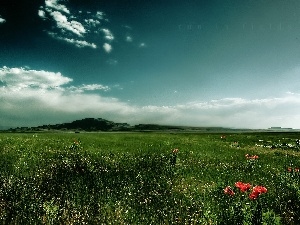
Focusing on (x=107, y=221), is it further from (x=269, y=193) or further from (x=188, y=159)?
(x=188, y=159)

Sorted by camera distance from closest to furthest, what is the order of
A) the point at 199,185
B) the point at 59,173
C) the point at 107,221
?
the point at 107,221, the point at 199,185, the point at 59,173

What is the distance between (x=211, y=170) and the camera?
14203 millimetres

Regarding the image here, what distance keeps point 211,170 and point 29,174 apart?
8123mm

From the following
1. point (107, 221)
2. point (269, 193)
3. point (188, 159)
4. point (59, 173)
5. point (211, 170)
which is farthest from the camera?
point (188, 159)

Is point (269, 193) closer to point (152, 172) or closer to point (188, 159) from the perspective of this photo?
point (152, 172)

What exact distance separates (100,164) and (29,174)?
3.64 meters

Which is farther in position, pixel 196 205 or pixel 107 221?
pixel 196 205

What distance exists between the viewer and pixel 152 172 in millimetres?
12422

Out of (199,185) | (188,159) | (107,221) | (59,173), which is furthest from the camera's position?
(188,159)

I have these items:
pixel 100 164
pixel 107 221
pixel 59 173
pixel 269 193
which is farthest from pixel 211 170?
pixel 107 221

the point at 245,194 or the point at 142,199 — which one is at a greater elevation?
the point at 245,194

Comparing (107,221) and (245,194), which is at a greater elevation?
(245,194)

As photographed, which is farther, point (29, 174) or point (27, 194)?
point (29, 174)

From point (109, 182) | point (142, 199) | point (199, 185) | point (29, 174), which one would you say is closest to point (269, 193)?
point (199, 185)
